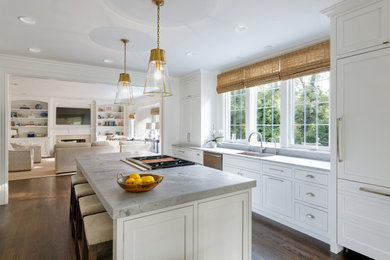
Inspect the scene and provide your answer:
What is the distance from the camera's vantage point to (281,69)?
340cm

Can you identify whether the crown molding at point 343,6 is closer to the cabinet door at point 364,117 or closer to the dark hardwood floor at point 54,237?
the cabinet door at point 364,117

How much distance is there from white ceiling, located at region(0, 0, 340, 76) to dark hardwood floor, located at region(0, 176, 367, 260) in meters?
2.50

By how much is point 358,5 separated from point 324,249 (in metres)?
2.44

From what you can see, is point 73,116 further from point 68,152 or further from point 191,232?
point 191,232

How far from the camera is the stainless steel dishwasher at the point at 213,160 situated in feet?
12.4

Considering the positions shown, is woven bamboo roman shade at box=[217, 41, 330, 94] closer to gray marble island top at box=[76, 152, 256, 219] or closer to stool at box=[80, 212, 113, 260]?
gray marble island top at box=[76, 152, 256, 219]

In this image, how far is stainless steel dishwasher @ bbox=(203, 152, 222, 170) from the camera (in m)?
3.78

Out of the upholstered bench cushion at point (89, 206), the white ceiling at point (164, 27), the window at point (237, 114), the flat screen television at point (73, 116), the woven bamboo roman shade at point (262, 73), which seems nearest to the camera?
the upholstered bench cushion at point (89, 206)

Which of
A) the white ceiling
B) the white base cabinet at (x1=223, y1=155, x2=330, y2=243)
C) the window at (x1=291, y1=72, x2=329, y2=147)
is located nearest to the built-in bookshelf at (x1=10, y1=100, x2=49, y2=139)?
the white ceiling

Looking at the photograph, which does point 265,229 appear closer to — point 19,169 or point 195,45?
point 195,45

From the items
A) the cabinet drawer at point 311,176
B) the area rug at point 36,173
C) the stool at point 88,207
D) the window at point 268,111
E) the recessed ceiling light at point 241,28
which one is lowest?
the area rug at point 36,173

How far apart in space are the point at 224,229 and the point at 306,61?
261cm

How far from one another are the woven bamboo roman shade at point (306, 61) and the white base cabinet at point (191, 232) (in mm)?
2174

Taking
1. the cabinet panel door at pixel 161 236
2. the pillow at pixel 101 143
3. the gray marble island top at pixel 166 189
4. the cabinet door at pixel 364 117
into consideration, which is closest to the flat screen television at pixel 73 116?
the pillow at pixel 101 143
